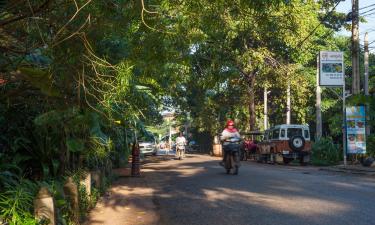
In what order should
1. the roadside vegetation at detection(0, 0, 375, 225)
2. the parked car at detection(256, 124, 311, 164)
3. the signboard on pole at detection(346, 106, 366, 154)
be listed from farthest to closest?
the parked car at detection(256, 124, 311, 164) → the signboard on pole at detection(346, 106, 366, 154) → the roadside vegetation at detection(0, 0, 375, 225)

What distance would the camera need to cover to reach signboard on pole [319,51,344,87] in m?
24.8

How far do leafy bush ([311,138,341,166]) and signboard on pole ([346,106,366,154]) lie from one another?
11.8 ft

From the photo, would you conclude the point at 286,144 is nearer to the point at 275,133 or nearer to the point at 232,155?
the point at 275,133

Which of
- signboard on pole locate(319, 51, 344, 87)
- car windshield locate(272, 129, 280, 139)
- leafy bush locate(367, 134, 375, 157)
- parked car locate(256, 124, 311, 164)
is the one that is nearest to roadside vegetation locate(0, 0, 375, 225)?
signboard on pole locate(319, 51, 344, 87)

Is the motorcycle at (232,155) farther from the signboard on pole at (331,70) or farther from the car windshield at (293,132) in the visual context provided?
the car windshield at (293,132)

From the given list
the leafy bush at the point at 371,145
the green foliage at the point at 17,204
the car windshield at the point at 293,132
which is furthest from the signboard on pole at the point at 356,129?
the green foliage at the point at 17,204

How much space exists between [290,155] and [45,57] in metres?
22.6

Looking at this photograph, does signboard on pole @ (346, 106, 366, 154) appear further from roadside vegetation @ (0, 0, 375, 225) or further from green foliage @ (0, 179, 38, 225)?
green foliage @ (0, 179, 38, 225)

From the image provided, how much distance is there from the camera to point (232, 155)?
651 inches

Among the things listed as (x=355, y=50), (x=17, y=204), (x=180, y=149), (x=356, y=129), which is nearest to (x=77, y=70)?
(x=17, y=204)

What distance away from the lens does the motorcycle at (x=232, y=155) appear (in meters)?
16.3

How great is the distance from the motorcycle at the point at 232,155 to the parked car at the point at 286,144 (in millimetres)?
11012

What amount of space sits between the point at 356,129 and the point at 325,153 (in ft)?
16.2

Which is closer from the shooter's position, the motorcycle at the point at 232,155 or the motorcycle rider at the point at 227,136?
the motorcycle at the point at 232,155
